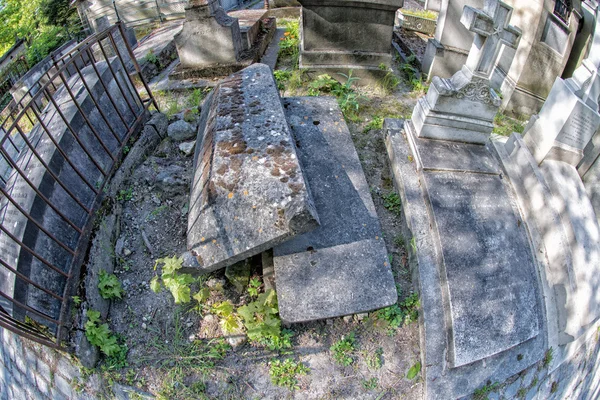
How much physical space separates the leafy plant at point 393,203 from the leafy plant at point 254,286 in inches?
60.2

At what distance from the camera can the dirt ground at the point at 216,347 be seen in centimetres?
265

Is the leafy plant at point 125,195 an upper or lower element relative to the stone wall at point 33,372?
upper

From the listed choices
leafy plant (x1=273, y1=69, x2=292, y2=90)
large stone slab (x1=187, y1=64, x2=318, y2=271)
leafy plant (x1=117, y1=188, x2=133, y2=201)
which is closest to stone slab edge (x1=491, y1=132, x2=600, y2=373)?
large stone slab (x1=187, y1=64, x2=318, y2=271)

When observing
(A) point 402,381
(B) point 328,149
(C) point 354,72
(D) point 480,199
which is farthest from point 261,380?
(C) point 354,72

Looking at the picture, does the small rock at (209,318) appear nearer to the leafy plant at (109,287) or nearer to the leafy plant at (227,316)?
the leafy plant at (227,316)

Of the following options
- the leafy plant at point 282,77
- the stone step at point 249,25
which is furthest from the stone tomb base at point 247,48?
the leafy plant at point 282,77

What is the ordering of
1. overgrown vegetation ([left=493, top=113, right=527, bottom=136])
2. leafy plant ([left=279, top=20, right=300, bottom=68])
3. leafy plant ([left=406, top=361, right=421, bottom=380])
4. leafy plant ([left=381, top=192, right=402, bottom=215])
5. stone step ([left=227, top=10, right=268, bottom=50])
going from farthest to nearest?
leafy plant ([left=279, top=20, right=300, bottom=68])
stone step ([left=227, top=10, right=268, bottom=50])
overgrown vegetation ([left=493, top=113, right=527, bottom=136])
leafy plant ([left=381, top=192, right=402, bottom=215])
leafy plant ([left=406, top=361, right=421, bottom=380])

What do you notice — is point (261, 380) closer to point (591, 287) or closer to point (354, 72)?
point (591, 287)

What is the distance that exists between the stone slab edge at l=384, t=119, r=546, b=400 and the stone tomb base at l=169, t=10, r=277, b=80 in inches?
150

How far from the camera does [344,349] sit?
282 cm

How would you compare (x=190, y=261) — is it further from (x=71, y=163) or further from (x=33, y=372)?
(x=33, y=372)

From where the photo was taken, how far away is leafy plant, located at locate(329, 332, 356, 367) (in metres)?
2.77

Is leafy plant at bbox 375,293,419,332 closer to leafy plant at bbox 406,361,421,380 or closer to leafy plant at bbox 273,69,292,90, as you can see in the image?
leafy plant at bbox 406,361,421,380

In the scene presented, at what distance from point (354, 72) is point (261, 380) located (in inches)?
178
